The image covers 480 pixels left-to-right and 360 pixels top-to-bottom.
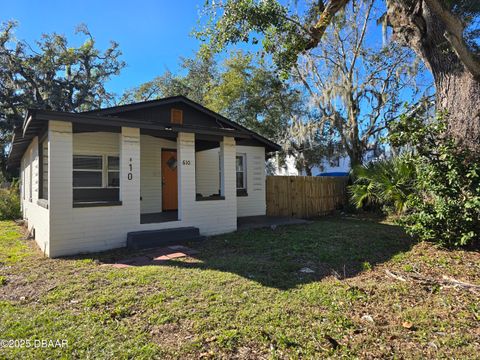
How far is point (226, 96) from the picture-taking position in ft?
61.4

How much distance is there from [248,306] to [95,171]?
24.9ft

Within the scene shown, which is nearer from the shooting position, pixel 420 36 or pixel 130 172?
pixel 420 36

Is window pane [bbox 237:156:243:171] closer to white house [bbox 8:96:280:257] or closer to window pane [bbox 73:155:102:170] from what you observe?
white house [bbox 8:96:280:257]

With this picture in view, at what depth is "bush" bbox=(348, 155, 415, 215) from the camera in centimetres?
762

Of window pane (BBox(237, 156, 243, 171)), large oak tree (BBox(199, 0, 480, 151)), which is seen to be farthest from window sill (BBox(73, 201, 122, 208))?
window pane (BBox(237, 156, 243, 171))

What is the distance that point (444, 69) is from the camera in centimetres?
628

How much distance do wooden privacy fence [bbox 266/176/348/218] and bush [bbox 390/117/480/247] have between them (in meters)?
6.04

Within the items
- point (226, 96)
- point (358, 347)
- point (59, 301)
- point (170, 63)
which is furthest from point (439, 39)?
point (170, 63)

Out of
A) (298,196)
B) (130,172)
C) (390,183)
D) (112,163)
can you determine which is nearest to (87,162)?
(112,163)

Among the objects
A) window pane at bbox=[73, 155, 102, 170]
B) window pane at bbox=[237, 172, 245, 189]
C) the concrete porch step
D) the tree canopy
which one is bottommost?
the concrete porch step

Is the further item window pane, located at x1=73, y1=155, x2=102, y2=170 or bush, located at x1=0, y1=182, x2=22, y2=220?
bush, located at x1=0, y1=182, x2=22, y2=220

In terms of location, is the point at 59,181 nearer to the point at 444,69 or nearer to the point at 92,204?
the point at 92,204

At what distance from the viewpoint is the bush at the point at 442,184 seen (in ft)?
17.5

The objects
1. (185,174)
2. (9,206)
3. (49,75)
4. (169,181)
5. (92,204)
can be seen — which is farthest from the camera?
(49,75)
